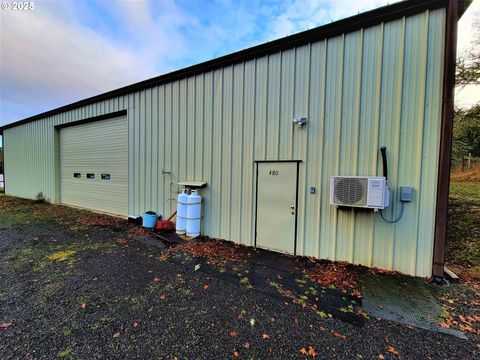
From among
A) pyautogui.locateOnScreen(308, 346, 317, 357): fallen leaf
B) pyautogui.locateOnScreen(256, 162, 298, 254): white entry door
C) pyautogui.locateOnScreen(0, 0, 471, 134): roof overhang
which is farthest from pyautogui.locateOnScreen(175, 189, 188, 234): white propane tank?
pyautogui.locateOnScreen(308, 346, 317, 357): fallen leaf

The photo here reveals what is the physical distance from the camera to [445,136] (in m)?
3.07

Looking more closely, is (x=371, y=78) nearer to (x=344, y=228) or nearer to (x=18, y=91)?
(x=344, y=228)

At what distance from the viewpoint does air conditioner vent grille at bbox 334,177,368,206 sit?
338 cm

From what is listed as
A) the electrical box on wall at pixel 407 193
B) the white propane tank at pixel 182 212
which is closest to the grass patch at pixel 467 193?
the electrical box on wall at pixel 407 193

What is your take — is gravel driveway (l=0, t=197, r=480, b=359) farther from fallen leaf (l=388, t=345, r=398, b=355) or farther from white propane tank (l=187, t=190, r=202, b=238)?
white propane tank (l=187, t=190, r=202, b=238)

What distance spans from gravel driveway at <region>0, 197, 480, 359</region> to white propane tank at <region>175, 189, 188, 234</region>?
136 cm

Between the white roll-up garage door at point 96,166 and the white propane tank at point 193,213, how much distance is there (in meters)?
3.29

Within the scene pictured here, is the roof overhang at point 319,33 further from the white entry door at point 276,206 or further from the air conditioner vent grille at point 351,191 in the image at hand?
the air conditioner vent grille at point 351,191

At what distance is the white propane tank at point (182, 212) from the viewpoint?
506cm

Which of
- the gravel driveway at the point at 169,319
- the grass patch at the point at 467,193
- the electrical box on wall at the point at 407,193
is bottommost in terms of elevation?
the gravel driveway at the point at 169,319

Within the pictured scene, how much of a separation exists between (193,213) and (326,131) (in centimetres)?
341

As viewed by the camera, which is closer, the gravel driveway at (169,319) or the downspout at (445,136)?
the gravel driveway at (169,319)
